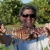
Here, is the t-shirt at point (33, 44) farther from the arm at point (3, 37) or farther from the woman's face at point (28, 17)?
the woman's face at point (28, 17)

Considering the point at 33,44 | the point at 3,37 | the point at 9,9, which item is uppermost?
the point at 3,37

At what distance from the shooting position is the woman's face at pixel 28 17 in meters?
3.32

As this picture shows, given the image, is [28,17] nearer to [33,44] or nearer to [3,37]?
[33,44]

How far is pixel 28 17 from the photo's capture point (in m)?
3.51

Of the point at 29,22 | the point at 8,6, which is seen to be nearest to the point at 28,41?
the point at 29,22

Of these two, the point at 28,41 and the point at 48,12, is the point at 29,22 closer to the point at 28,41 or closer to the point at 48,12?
the point at 28,41

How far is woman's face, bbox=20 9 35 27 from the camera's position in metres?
3.32

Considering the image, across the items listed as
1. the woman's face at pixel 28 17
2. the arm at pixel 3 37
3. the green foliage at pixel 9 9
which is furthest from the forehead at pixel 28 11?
the green foliage at pixel 9 9

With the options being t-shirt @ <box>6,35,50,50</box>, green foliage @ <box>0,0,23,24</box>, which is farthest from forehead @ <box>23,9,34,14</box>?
green foliage @ <box>0,0,23,24</box>

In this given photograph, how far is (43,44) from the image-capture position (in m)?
3.04

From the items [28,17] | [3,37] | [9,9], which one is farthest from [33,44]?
[9,9]

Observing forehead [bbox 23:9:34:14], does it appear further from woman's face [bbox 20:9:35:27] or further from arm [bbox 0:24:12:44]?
arm [bbox 0:24:12:44]

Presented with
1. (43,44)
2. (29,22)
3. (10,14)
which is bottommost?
(10,14)

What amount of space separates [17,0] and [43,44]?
39487mm
